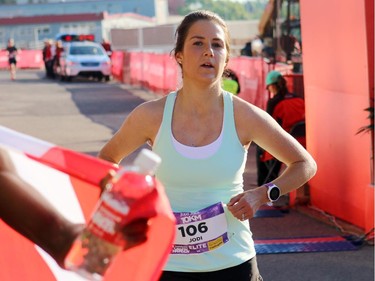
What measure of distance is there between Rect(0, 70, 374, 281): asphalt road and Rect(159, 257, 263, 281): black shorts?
149 inches

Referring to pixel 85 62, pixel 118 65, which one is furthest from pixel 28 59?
pixel 85 62

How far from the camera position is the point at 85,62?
4044 cm

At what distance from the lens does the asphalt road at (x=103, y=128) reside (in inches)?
314

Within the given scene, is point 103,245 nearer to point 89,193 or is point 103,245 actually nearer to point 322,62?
point 89,193

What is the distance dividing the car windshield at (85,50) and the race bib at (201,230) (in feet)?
124

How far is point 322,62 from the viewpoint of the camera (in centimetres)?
1034

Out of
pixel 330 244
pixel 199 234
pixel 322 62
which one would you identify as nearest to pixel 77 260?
pixel 199 234

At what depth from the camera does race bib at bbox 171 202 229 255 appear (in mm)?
3912

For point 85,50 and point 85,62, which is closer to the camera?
point 85,62

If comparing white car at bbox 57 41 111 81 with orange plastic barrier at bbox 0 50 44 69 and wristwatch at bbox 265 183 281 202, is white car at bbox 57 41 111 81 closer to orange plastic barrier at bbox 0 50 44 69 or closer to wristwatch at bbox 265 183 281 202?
orange plastic barrier at bbox 0 50 44 69

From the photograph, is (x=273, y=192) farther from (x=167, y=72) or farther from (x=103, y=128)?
(x=167, y=72)

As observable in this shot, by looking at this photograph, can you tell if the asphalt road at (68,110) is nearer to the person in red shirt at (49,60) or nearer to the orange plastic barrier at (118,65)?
the orange plastic barrier at (118,65)

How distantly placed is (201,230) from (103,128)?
54.7 ft

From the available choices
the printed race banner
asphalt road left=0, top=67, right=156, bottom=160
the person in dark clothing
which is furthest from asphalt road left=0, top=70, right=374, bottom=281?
the printed race banner
